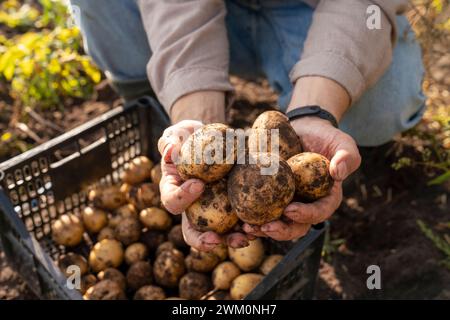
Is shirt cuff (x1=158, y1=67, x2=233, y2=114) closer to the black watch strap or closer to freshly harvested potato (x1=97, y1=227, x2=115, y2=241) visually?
the black watch strap

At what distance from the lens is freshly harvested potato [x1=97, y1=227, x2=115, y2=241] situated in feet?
7.63

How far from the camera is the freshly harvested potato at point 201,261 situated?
7.09ft

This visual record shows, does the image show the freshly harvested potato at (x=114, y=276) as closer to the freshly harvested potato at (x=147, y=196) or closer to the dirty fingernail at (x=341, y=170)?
the freshly harvested potato at (x=147, y=196)

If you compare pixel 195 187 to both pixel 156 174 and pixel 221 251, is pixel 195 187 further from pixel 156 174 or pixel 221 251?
pixel 156 174

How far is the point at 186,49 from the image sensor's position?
2.12 meters

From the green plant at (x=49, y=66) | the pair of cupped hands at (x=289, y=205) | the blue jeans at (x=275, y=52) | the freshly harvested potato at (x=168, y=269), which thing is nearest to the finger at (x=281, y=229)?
the pair of cupped hands at (x=289, y=205)

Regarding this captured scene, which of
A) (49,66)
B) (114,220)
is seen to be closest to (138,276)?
(114,220)

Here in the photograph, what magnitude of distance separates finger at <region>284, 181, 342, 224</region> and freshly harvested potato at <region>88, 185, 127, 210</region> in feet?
3.48

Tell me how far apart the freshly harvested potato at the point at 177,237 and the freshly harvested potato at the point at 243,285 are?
306mm

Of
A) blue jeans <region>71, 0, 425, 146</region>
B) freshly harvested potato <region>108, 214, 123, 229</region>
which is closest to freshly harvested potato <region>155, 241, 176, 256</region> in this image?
freshly harvested potato <region>108, 214, 123, 229</region>

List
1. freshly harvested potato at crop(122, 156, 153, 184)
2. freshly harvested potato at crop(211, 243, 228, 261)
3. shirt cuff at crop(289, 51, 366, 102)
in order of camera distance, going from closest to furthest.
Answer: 1. shirt cuff at crop(289, 51, 366, 102)
2. freshly harvested potato at crop(211, 243, 228, 261)
3. freshly harvested potato at crop(122, 156, 153, 184)

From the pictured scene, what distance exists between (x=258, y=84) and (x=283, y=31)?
818mm
